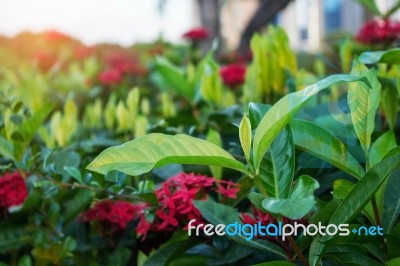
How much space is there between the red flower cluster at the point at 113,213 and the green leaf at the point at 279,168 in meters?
0.39

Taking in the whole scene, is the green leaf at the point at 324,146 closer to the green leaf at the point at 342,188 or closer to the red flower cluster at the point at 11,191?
the green leaf at the point at 342,188

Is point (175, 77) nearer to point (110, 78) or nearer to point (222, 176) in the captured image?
point (222, 176)

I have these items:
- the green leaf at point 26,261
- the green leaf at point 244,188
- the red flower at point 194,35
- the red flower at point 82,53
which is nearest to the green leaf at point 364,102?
the green leaf at point 244,188

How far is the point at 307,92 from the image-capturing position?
25.9 inches

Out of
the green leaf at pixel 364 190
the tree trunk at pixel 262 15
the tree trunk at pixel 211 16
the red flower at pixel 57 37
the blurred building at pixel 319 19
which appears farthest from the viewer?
the blurred building at pixel 319 19

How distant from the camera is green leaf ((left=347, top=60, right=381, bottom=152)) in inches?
30.5

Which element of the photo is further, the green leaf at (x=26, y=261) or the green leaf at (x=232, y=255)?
the green leaf at (x=26, y=261)

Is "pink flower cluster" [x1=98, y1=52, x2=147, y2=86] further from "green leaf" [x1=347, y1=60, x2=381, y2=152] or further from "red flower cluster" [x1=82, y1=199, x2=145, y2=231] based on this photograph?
"green leaf" [x1=347, y1=60, x2=381, y2=152]

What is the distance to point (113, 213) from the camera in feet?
3.71

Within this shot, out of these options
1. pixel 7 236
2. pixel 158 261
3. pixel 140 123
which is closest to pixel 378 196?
pixel 158 261

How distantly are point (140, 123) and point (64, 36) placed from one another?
4.13 metres

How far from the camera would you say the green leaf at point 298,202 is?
2.00 feet

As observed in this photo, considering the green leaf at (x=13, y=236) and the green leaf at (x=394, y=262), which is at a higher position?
the green leaf at (x=394, y=262)

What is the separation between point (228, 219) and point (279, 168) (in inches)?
7.2
